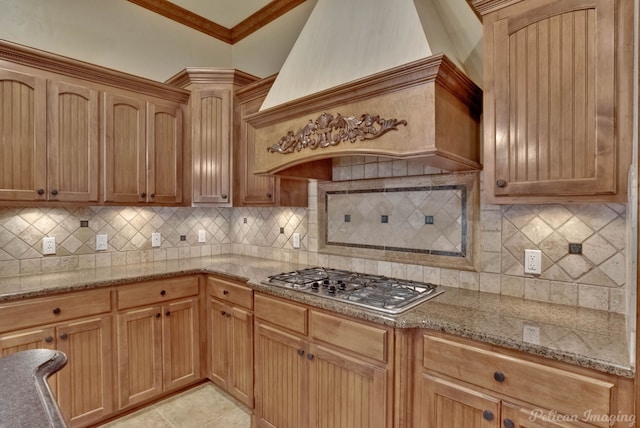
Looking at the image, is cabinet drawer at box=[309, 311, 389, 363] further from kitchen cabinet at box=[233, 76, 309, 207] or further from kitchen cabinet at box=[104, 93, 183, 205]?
kitchen cabinet at box=[104, 93, 183, 205]

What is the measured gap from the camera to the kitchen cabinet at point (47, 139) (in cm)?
201

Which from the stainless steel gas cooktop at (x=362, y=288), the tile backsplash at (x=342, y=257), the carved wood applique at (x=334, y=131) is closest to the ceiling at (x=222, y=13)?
the carved wood applique at (x=334, y=131)

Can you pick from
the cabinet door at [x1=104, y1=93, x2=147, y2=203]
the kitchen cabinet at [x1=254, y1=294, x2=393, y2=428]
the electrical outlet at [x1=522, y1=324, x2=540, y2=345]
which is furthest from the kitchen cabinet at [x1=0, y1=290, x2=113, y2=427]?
the electrical outlet at [x1=522, y1=324, x2=540, y2=345]

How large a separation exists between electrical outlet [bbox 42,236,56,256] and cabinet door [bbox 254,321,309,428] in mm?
1669

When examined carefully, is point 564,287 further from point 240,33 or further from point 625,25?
point 240,33

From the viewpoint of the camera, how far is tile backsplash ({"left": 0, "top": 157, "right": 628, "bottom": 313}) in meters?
1.52

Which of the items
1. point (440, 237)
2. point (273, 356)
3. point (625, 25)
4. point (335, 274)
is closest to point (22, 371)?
point (273, 356)

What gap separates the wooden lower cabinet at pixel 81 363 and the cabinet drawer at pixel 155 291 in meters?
0.16

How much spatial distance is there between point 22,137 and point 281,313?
76.9 inches

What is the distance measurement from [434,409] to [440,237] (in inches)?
38.0

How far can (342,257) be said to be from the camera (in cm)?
252

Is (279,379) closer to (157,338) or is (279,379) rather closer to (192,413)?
(192,413)

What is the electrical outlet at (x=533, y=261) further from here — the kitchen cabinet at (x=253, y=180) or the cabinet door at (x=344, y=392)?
the kitchen cabinet at (x=253, y=180)

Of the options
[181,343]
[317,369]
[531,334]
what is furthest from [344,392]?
[181,343]
